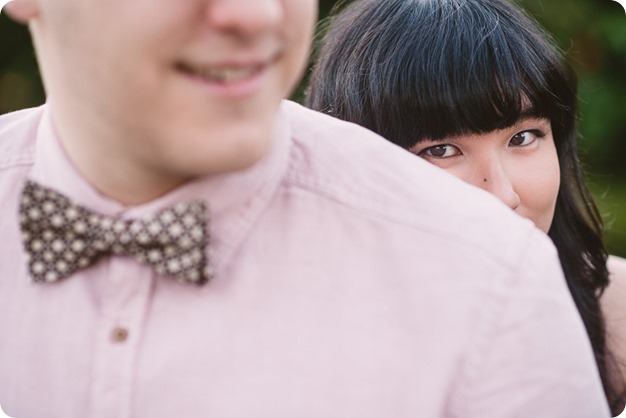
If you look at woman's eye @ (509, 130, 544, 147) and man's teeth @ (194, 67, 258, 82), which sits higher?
man's teeth @ (194, 67, 258, 82)

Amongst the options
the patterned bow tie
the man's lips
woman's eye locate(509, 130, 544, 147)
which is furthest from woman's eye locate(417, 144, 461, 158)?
the man's lips

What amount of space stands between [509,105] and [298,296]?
3.35 ft

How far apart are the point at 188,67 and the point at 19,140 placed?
1.83ft

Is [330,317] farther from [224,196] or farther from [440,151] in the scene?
[440,151]

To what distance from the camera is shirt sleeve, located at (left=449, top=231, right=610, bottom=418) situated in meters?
1.23

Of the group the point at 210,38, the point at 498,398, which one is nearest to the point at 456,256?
the point at 498,398

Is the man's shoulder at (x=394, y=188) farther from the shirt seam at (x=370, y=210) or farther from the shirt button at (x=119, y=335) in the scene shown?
the shirt button at (x=119, y=335)

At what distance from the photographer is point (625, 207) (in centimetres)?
463

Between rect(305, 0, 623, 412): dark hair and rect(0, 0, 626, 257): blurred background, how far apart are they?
2.08 m

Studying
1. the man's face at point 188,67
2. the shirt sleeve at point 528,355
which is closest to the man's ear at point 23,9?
the man's face at point 188,67

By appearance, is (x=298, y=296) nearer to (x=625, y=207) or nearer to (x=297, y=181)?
(x=297, y=181)

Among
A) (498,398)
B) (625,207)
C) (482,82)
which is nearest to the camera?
(498,398)

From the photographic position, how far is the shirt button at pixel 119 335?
4.16ft

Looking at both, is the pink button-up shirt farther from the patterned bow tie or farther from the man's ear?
the man's ear
